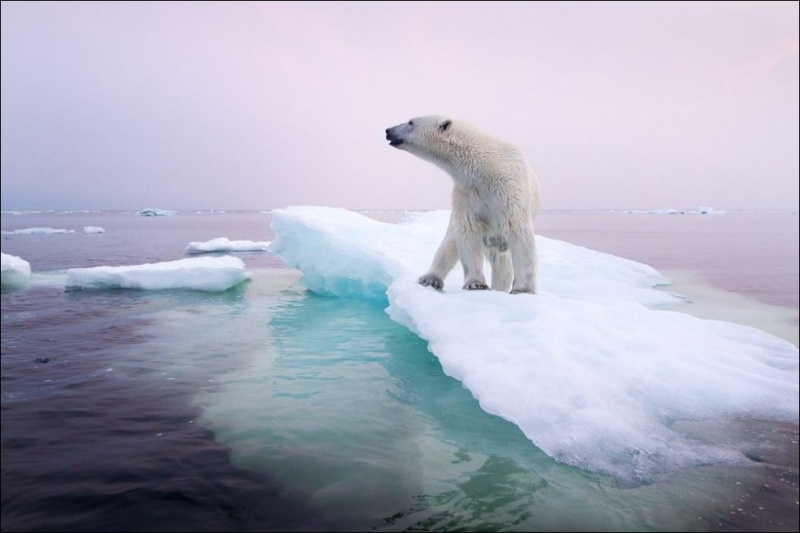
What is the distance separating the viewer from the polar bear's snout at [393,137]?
4886 mm

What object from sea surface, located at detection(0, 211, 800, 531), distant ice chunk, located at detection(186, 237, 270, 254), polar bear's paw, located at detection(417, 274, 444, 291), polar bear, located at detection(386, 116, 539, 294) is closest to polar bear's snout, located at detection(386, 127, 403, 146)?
polar bear, located at detection(386, 116, 539, 294)

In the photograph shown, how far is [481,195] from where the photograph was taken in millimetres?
4605

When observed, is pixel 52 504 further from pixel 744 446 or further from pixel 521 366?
pixel 744 446

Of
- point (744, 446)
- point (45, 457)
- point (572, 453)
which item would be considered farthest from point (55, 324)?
point (744, 446)

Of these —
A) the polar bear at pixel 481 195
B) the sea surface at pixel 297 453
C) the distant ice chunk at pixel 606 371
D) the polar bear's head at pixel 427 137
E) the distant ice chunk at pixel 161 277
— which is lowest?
the sea surface at pixel 297 453

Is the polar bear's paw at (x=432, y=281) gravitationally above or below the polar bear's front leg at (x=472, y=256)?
below

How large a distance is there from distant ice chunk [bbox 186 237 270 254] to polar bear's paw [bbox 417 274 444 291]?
13.2m

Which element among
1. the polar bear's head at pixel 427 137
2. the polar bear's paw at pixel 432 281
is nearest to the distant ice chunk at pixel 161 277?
the polar bear's paw at pixel 432 281

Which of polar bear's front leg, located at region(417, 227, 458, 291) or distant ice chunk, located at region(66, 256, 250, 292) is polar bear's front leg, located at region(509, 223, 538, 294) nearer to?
polar bear's front leg, located at region(417, 227, 458, 291)

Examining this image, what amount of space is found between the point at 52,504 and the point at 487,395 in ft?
7.21

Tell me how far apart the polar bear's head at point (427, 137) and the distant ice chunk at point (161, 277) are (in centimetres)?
590

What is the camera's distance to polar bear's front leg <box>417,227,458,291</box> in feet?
16.9

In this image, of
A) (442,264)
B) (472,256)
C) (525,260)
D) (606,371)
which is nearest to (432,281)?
(442,264)

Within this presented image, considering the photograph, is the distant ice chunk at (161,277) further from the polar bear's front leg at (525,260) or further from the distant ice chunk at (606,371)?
the polar bear's front leg at (525,260)
